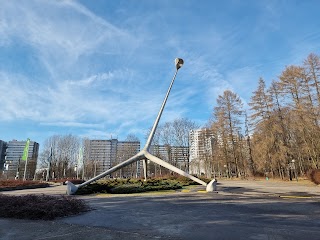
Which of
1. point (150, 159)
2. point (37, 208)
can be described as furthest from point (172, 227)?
point (150, 159)

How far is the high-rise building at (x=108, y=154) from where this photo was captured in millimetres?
65688

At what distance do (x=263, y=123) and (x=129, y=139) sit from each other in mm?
39516

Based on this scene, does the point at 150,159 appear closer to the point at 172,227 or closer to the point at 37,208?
the point at 37,208

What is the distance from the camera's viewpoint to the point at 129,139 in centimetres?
6856

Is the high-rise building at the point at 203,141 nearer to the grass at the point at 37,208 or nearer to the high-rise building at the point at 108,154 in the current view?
the high-rise building at the point at 108,154

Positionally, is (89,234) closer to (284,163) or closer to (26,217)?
(26,217)

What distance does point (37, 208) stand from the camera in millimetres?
7566

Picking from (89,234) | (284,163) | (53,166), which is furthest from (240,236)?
(53,166)

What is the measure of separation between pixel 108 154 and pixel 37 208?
7856 centimetres

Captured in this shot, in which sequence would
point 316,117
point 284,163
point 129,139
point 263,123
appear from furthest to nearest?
1. point 129,139
2. point 263,123
3. point 284,163
4. point 316,117

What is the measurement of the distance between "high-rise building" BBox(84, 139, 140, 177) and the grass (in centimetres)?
5512

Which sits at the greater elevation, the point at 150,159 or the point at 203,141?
the point at 203,141

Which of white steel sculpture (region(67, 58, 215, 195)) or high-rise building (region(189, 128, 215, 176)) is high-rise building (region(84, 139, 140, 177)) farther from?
white steel sculpture (region(67, 58, 215, 195))

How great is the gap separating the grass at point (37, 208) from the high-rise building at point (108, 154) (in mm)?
55125
